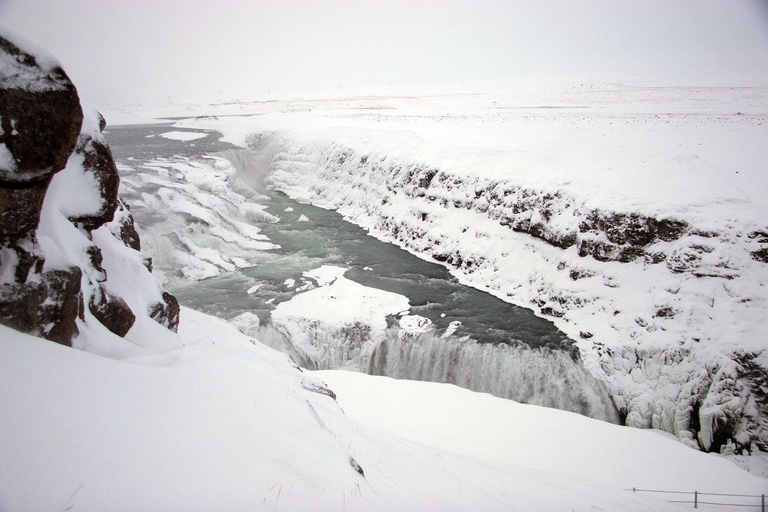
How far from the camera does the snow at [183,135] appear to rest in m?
39.7

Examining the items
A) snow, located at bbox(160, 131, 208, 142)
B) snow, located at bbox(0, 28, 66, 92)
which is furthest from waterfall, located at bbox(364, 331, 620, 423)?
snow, located at bbox(160, 131, 208, 142)

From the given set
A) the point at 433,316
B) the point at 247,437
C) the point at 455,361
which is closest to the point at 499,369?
the point at 455,361

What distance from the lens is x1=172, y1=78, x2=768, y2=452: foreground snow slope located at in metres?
10.9

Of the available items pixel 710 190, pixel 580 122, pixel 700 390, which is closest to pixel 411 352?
pixel 700 390

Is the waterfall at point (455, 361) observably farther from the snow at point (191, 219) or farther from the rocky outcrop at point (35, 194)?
the rocky outcrop at point (35, 194)

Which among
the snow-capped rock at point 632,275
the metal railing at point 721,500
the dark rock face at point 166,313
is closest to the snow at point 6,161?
the dark rock face at point 166,313

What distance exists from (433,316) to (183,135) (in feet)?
122

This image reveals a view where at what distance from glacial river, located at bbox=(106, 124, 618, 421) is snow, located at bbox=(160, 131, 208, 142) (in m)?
22.4

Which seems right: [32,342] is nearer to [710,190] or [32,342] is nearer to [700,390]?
[700,390]

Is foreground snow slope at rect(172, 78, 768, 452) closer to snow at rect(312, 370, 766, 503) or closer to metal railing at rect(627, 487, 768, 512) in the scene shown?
snow at rect(312, 370, 766, 503)

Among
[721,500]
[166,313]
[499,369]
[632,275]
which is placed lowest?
[721,500]

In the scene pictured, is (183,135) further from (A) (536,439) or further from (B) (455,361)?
(A) (536,439)

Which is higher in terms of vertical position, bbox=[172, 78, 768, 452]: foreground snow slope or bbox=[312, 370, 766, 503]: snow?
bbox=[172, 78, 768, 452]: foreground snow slope

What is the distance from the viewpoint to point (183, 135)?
41250 millimetres
